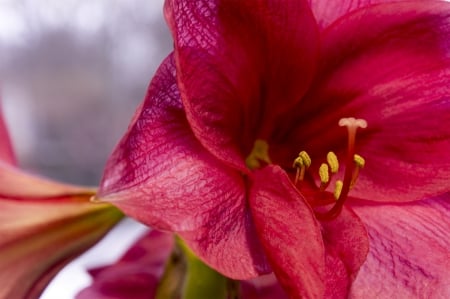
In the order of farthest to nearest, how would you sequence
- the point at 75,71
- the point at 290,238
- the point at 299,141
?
the point at 75,71 → the point at 299,141 → the point at 290,238

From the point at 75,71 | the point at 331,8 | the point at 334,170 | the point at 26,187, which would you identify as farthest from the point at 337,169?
the point at 75,71

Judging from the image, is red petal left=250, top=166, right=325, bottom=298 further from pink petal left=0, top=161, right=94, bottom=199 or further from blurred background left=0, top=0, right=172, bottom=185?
blurred background left=0, top=0, right=172, bottom=185

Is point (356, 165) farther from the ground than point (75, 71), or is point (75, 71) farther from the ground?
point (75, 71)

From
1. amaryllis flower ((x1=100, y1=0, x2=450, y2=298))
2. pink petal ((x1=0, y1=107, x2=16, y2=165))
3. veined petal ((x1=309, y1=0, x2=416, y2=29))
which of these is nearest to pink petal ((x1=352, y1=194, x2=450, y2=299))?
amaryllis flower ((x1=100, y1=0, x2=450, y2=298))

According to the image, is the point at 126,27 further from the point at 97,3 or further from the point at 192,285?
the point at 192,285

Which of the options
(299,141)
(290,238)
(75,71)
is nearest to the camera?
(290,238)

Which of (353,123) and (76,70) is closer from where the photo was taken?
(353,123)

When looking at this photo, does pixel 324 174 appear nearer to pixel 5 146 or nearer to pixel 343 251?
pixel 343 251
